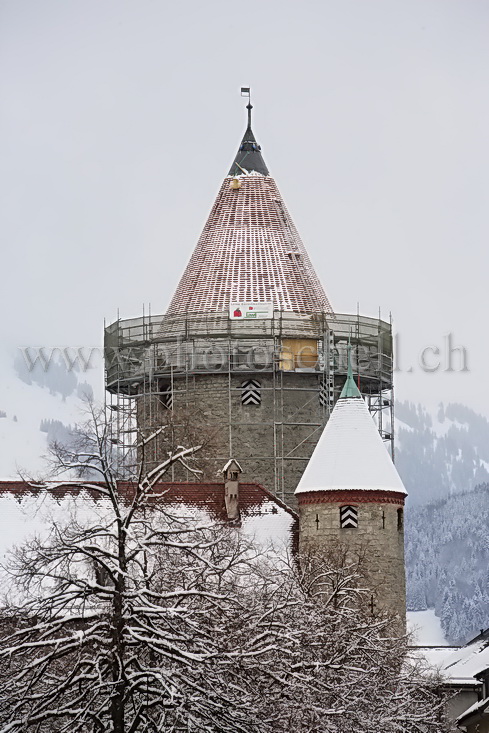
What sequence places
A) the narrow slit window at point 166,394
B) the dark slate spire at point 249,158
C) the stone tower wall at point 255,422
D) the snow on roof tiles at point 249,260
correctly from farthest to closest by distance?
the dark slate spire at point 249,158, the snow on roof tiles at point 249,260, the narrow slit window at point 166,394, the stone tower wall at point 255,422

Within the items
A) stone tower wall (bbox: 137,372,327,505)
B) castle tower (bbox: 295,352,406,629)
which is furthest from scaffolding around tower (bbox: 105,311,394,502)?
castle tower (bbox: 295,352,406,629)

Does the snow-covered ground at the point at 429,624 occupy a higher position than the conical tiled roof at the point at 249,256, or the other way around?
the conical tiled roof at the point at 249,256

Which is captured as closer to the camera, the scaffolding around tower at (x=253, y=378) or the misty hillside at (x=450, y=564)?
the scaffolding around tower at (x=253, y=378)

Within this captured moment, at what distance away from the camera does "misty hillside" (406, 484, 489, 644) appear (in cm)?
12825

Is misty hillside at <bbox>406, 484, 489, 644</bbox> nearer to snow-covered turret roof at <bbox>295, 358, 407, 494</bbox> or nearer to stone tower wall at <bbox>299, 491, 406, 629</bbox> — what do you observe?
snow-covered turret roof at <bbox>295, 358, 407, 494</bbox>

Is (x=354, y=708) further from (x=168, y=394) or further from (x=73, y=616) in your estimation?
(x=168, y=394)

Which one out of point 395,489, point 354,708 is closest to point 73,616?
point 354,708

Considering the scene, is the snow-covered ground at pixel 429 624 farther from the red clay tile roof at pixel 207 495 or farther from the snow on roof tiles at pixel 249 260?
the red clay tile roof at pixel 207 495

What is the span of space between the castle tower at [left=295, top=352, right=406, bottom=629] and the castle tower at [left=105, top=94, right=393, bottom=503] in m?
8.41

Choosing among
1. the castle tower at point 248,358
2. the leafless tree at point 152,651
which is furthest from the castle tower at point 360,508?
the leafless tree at point 152,651

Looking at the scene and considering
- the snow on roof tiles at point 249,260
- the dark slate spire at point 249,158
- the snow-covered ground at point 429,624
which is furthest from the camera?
the snow-covered ground at point 429,624

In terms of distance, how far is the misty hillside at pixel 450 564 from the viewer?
128m

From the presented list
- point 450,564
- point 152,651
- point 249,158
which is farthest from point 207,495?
point 450,564

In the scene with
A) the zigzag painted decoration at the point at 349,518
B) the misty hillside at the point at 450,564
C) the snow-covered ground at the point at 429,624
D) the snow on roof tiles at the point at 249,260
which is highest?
the snow on roof tiles at the point at 249,260
